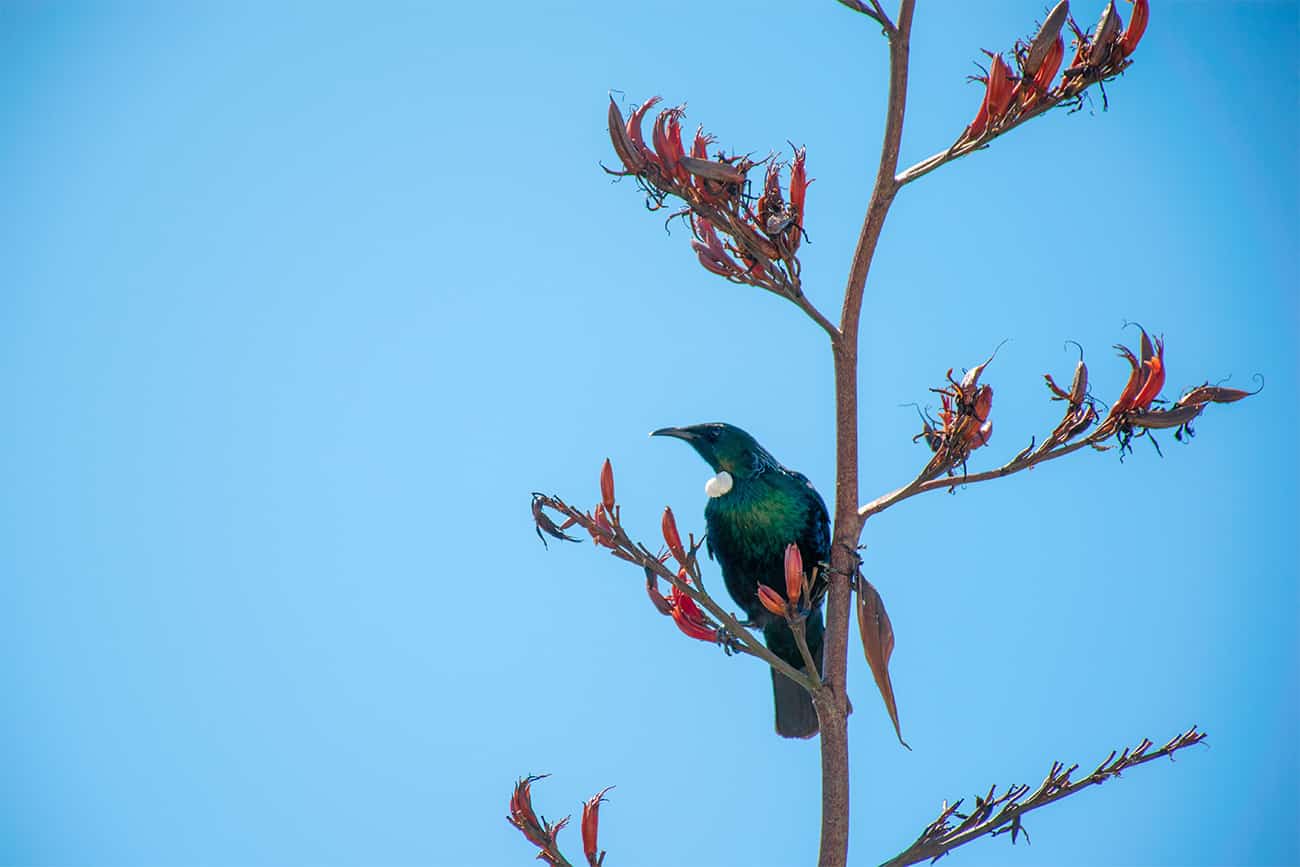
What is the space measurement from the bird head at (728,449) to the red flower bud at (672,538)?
1848 millimetres

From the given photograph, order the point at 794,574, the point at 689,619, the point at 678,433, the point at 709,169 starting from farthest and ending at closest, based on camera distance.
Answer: the point at 678,433, the point at 689,619, the point at 709,169, the point at 794,574

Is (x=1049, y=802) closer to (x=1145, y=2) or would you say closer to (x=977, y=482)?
(x=977, y=482)

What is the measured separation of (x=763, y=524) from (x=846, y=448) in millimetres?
1896

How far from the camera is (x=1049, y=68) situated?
11.6 ft

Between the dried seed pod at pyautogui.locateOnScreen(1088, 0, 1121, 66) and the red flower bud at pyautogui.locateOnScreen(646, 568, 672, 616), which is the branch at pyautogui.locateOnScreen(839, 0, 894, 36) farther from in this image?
the red flower bud at pyautogui.locateOnScreen(646, 568, 672, 616)

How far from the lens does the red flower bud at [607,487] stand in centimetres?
340

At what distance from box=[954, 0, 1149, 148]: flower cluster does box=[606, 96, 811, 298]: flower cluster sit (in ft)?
1.70

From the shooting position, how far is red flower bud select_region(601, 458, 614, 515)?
3402mm

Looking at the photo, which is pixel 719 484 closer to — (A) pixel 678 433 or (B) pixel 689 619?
(A) pixel 678 433

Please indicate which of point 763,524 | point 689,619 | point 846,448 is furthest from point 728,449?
point 846,448

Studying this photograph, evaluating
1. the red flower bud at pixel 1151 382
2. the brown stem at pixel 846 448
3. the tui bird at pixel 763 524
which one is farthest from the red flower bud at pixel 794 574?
the tui bird at pixel 763 524

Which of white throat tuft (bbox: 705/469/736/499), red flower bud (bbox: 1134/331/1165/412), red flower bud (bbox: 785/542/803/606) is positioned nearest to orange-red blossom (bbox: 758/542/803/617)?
red flower bud (bbox: 785/542/803/606)

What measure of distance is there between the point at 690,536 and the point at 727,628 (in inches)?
11.4

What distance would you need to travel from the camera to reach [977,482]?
138 inches
